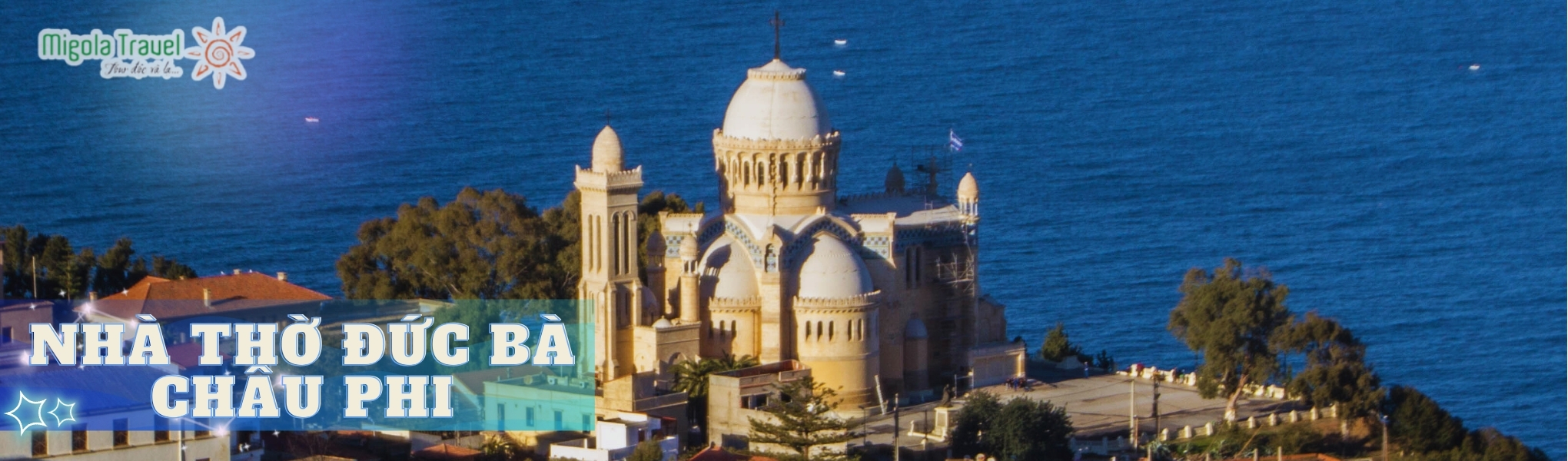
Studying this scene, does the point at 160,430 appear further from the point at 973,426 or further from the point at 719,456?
the point at 973,426

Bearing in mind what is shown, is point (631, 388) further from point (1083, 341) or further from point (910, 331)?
point (1083, 341)

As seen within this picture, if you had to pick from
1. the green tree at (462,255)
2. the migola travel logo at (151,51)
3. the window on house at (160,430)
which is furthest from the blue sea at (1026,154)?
the window on house at (160,430)

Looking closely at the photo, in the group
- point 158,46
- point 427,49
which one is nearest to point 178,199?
point 158,46

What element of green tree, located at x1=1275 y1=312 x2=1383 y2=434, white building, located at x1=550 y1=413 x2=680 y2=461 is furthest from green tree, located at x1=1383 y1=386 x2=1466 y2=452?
white building, located at x1=550 y1=413 x2=680 y2=461

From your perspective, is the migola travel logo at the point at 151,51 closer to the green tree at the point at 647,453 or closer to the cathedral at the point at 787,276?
the cathedral at the point at 787,276

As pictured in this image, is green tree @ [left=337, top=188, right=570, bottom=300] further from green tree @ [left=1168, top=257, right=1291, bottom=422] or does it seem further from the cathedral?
green tree @ [left=1168, top=257, right=1291, bottom=422]
